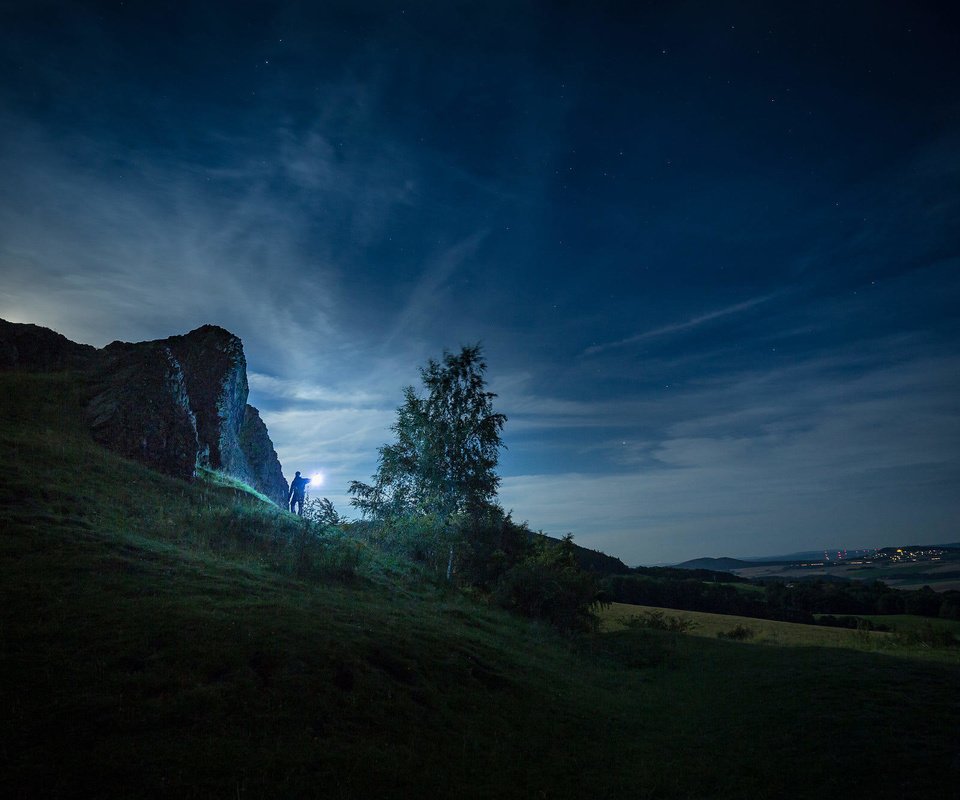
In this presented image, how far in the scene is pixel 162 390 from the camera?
29.9m

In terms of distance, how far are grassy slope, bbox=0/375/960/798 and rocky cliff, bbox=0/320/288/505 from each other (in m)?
6.22

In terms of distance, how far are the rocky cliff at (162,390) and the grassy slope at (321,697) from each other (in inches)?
245

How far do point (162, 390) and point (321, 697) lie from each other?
26638mm

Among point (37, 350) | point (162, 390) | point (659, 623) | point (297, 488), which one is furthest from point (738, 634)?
point (37, 350)

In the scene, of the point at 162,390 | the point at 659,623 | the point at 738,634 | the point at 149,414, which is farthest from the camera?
the point at 659,623

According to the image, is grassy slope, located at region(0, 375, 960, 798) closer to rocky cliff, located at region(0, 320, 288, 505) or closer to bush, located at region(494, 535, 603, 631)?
rocky cliff, located at region(0, 320, 288, 505)

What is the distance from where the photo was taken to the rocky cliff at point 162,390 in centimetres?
2775

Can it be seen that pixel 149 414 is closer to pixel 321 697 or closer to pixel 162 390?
pixel 162 390

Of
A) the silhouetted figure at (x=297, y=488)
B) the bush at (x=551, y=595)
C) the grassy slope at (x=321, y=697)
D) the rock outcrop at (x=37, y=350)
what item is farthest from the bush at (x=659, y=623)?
the rock outcrop at (x=37, y=350)

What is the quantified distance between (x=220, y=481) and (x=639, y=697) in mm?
27041

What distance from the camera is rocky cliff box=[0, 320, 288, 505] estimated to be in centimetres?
2775

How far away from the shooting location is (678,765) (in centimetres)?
1119

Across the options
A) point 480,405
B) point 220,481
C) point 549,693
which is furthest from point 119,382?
point 549,693

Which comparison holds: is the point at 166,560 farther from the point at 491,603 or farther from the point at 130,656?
the point at 491,603
